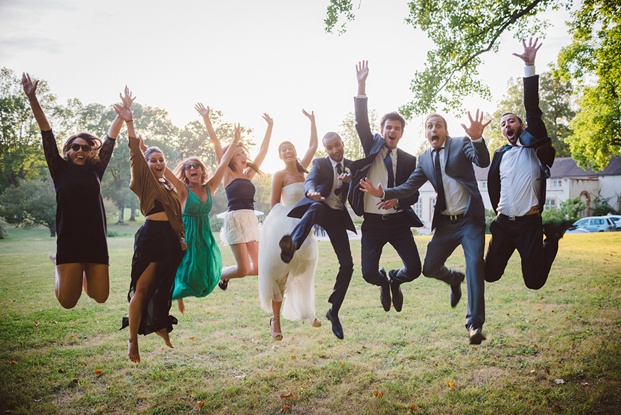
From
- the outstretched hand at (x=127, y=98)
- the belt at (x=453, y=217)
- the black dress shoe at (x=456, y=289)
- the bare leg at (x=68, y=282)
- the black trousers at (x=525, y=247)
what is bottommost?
the black dress shoe at (x=456, y=289)

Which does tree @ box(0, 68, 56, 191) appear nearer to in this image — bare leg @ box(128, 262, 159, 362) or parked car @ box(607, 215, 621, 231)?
bare leg @ box(128, 262, 159, 362)

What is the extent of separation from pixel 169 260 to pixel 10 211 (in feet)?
71.4

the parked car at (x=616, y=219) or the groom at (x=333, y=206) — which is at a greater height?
the groom at (x=333, y=206)

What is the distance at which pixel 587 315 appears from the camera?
899 cm

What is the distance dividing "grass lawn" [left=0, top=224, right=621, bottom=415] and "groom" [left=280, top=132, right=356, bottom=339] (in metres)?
1.86

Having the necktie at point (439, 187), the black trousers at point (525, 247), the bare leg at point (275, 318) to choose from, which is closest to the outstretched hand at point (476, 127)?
the necktie at point (439, 187)

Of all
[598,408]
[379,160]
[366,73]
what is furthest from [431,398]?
[366,73]

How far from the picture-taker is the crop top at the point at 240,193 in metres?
7.05

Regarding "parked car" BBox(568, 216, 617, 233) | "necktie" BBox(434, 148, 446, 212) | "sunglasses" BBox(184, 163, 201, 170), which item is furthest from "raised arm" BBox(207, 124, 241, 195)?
"parked car" BBox(568, 216, 617, 233)

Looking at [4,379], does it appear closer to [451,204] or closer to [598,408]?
[451,204]

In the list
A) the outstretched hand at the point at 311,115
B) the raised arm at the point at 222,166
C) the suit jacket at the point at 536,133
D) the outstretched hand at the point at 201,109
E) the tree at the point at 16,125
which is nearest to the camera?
the suit jacket at the point at 536,133

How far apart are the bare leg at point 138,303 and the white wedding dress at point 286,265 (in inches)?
60.1

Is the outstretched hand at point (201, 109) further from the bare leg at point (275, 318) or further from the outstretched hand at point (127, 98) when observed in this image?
the bare leg at point (275, 318)

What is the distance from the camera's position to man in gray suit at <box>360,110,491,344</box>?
16.2 feet
